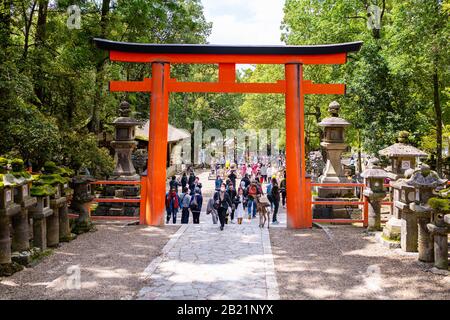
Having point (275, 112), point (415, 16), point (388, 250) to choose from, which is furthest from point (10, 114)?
point (275, 112)

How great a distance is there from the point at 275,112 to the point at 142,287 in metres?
25.3

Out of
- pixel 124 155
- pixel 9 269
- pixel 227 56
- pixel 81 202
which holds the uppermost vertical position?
pixel 227 56

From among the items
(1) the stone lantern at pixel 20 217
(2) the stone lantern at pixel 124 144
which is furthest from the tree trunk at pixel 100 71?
(1) the stone lantern at pixel 20 217

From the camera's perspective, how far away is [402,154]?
46.3 ft

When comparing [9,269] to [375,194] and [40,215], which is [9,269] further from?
[375,194]

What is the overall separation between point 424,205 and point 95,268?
726 centimetres

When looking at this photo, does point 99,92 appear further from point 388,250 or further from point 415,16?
point 415,16

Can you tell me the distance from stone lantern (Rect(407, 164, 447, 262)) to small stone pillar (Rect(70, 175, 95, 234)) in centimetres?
869

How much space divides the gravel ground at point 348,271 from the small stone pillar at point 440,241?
31cm

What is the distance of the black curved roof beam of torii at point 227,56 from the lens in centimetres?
1231

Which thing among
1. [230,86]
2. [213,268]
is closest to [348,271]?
[213,268]

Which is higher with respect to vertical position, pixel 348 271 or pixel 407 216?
pixel 407 216

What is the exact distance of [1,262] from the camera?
26.0 feet

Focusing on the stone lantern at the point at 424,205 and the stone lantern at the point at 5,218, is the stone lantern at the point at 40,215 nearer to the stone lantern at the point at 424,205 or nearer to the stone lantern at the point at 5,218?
the stone lantern at the point at 5,218
